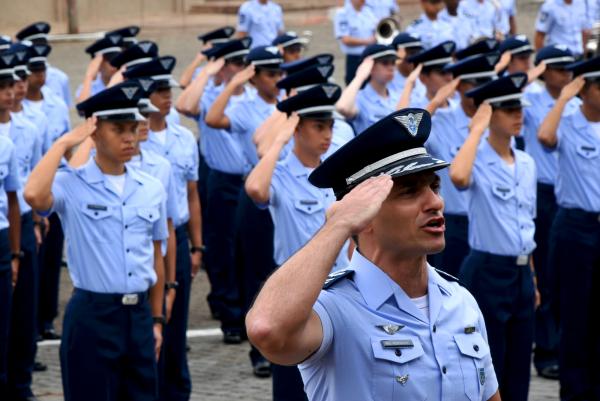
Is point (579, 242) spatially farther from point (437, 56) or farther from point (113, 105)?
point (113, 105)

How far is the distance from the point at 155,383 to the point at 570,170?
3638 millimetres

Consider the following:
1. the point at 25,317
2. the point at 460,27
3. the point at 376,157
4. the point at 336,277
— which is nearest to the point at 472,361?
the point at 336,277

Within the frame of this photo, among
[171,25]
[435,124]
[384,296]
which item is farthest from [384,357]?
[171,25]

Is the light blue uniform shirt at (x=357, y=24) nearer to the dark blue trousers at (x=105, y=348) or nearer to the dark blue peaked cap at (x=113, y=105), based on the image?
the dark blue peaked cap at (x=113, y=105)

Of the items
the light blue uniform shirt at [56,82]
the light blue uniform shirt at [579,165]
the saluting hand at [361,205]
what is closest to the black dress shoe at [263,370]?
the light blue uniform shirt at [579,165]

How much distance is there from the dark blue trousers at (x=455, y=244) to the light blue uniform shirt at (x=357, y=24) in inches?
352

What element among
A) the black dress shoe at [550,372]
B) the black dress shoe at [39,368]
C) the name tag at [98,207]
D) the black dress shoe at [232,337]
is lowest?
the black dress shoe at [232,337]

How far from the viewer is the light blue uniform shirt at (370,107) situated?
42.5ft

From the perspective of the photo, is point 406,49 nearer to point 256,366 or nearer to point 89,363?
point 256,366

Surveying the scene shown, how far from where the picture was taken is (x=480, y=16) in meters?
19.4

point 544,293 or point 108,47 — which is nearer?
point 544,293

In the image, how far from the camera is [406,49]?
46.8 feet

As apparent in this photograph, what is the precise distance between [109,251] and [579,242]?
11.7ft

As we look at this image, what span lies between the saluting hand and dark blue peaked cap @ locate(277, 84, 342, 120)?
5015 mm
